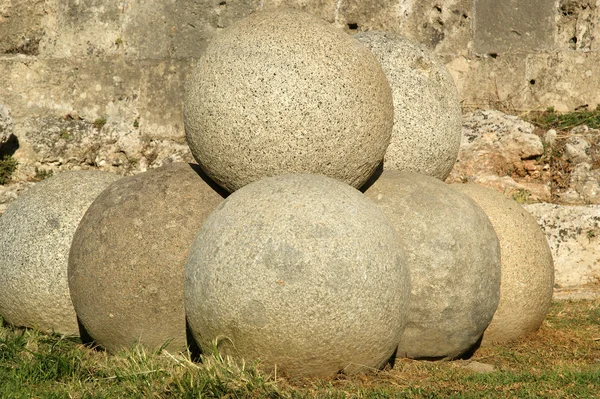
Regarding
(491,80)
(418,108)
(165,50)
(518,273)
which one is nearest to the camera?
(518,273)

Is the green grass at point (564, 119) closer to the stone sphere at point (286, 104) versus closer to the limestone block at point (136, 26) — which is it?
the limestone block at point (136, 26)

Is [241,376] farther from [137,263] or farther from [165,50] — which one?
[165,50]

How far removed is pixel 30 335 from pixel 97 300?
0.67 m

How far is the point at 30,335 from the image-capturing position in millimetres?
5352

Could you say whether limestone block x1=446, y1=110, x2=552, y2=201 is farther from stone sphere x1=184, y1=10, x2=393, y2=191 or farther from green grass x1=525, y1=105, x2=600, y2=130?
stone sphere x1=184, y1=10, x2=393, y2=191

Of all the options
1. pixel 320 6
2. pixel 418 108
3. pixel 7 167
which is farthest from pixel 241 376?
pixel 320 6

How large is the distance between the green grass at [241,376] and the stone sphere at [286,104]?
50.2 inches

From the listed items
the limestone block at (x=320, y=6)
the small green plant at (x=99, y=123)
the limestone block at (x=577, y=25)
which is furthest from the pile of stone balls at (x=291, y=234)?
the limestone block at (x=577, y=25)

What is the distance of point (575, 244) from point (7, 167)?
609cm

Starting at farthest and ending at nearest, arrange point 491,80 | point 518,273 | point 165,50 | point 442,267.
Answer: point 491,80 → point 165,50 → point 518,273 → point 442,267

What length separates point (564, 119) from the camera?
364 inches

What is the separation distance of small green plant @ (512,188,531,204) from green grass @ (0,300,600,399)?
2791 millimetres

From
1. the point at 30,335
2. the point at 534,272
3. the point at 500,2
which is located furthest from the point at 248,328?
the point at 500,2

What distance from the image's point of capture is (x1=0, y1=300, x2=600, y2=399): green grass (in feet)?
13.8
